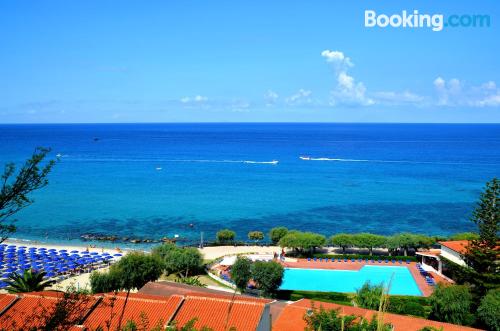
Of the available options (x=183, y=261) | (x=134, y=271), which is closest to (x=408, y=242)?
(x=183, y=261)

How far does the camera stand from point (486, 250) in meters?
20.5

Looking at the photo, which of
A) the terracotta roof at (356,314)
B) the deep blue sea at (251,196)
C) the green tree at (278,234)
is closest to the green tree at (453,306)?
the terracotta roof at (356,314)

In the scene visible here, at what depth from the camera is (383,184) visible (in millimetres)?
61219

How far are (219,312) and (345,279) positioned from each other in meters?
14.1

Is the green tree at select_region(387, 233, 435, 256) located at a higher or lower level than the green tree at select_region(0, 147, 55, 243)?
lower

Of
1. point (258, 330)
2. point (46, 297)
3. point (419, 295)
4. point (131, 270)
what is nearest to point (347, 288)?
point (419, 295)

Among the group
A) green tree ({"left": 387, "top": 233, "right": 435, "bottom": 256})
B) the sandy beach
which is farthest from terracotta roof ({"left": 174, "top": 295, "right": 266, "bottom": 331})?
green tree ({"left": 387, "top": 233, "right": 435, "bottom": 256})

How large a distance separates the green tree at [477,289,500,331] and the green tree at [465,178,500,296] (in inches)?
134

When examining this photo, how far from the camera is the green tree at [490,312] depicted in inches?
630

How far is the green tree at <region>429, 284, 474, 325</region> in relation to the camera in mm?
17547

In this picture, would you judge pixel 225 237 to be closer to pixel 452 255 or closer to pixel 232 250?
pixel 232 250

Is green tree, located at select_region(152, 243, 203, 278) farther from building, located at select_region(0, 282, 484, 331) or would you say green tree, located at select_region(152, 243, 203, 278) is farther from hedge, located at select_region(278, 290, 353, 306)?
building, located at select_region(0, 282, 484, 331)

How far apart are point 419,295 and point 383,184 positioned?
3960 centimetres

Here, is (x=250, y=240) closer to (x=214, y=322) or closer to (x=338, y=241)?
(x=338, y=241)
